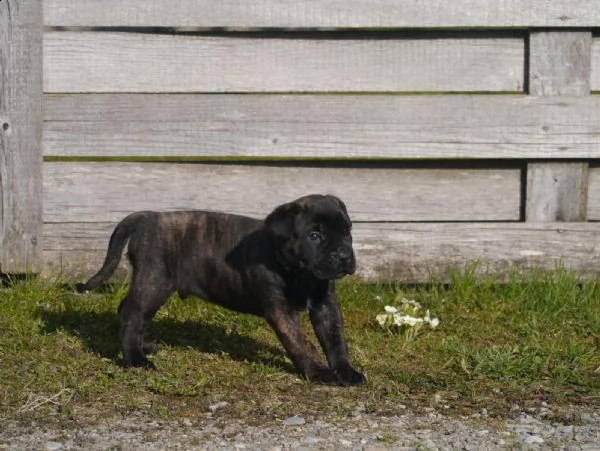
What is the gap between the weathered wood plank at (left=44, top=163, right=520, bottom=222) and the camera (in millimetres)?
7035

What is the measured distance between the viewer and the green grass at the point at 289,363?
16.7 feet

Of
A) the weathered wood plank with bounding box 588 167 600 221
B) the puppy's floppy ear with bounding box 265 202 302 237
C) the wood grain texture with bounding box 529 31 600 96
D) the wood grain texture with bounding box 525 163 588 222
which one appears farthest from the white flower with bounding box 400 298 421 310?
the wood grain texture with bounding box 529 31 600 96

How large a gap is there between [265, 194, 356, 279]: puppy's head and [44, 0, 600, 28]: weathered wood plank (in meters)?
1.85

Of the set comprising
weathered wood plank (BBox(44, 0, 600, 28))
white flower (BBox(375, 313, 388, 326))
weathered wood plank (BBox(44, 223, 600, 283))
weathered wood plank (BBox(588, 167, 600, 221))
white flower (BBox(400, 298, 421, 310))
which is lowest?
white flower (BBox(375, 313, 388, 326))

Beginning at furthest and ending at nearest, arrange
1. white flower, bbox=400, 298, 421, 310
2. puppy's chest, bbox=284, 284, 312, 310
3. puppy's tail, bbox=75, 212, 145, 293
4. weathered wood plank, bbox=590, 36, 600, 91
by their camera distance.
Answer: weathered wood plank, bbox=590, 36, 600, 91 < white flower, bbox=400, 298, 421, 310 < puppy's tail, bbox=75, 212, 145, 293 < puppy's chest, bbox=284, 284, 312, 310

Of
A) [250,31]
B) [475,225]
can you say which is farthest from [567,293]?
[250,31]

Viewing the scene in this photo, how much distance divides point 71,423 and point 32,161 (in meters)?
2.62

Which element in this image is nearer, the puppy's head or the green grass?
the green grass

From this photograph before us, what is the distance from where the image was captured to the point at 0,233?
703 centimetres

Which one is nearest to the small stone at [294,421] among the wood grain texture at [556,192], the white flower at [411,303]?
the white flower at [411,303]

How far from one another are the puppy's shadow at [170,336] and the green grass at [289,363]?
0.01 metres

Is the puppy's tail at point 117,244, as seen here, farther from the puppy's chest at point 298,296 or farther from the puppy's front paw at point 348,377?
the puppy's front paw at point 348,377

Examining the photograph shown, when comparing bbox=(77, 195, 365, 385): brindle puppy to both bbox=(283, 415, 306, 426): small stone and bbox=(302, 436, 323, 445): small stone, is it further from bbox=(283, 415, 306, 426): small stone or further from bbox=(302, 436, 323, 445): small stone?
bbox=(302, 436, 323, 445): small stone

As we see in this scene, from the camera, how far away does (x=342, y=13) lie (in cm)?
690
